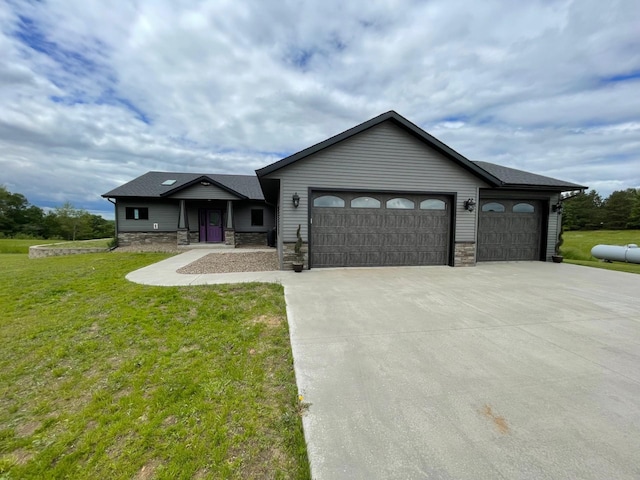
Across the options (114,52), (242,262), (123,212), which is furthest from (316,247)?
(123,212)

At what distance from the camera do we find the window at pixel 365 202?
8.74 meters

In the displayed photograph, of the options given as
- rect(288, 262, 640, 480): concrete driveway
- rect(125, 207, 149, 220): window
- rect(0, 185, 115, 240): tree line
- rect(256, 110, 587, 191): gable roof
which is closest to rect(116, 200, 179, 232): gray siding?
rect(125, 207, 149, 220): window

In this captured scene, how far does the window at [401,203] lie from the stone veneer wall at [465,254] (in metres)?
2.14

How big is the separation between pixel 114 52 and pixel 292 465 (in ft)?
43.1

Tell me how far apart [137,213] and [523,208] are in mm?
19852

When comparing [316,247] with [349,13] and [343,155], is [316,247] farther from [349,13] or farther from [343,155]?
[349,13]

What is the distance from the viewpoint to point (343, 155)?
8.51m

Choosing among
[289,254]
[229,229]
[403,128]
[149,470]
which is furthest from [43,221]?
[149,470]

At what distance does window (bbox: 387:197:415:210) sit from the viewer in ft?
29.4

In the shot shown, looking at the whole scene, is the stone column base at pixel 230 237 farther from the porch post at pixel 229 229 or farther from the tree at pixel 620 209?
the tree at pixel 620 209

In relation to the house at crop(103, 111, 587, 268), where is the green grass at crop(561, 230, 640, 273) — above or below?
below

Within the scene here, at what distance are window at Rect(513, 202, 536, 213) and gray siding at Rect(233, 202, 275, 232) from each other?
1254cm

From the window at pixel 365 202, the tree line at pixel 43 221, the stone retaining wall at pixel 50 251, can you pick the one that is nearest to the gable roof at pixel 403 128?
the window at pixel 365 202

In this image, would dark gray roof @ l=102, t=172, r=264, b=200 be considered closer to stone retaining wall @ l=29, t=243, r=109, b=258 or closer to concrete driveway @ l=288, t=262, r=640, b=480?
stone retaining wall @ l=29, t=243, r=109, b=258
